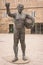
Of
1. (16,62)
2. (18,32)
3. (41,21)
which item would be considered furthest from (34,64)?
(41,21)

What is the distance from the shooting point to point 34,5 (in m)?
29.4

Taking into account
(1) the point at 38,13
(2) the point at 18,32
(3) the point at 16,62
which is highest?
(2) the point at 18,32

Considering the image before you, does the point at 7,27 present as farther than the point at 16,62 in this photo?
Yes

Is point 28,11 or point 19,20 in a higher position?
point 19,20

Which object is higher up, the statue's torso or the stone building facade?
the statue's torso

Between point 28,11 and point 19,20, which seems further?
point 28,11

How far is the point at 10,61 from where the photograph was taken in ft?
24.9

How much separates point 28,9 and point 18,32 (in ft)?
72.2

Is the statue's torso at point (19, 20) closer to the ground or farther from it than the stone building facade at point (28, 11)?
farther from it

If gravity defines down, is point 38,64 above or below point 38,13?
above

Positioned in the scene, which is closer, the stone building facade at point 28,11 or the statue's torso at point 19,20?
the statue's torso at point 19,20

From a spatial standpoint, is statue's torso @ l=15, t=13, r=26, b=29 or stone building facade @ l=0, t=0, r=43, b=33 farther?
stone building facade @ l=0, t=0, r=43, b=33

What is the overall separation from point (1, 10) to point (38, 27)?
206 inches

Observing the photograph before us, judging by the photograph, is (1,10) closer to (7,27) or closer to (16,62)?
(7,27)
